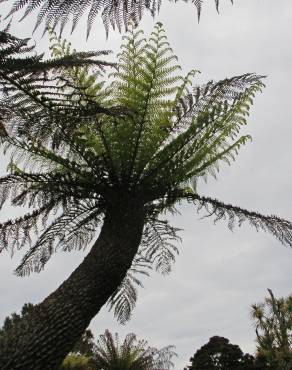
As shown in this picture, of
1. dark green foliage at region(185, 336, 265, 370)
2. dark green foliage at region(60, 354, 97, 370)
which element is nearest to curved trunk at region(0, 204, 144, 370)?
dark green foliage at region(60, 354, 97, 370)

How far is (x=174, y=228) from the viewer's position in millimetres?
6008

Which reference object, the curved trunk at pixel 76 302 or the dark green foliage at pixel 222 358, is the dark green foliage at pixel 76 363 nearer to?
the dark green foliage at pixel 222 358

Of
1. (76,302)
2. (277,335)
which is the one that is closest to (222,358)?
(277,335)

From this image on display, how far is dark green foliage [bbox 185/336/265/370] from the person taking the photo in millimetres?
18156

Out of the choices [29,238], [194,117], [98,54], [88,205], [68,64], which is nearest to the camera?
[68,64]

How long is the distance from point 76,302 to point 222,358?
1576cm

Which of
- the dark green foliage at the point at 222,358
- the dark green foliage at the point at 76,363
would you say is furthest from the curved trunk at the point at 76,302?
the dark green foliage at the point at 222,358

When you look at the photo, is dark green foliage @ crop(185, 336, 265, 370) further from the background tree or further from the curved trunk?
the curved trunk

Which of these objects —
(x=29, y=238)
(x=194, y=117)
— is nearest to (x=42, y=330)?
(x=29, y=238)

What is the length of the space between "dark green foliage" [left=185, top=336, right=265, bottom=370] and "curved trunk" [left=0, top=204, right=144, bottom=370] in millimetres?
14745

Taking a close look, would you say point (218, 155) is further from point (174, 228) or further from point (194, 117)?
point (174, 228)

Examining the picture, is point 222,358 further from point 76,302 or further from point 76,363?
point 76,302

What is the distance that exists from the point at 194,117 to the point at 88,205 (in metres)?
1.53

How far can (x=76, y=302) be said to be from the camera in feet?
12.5
